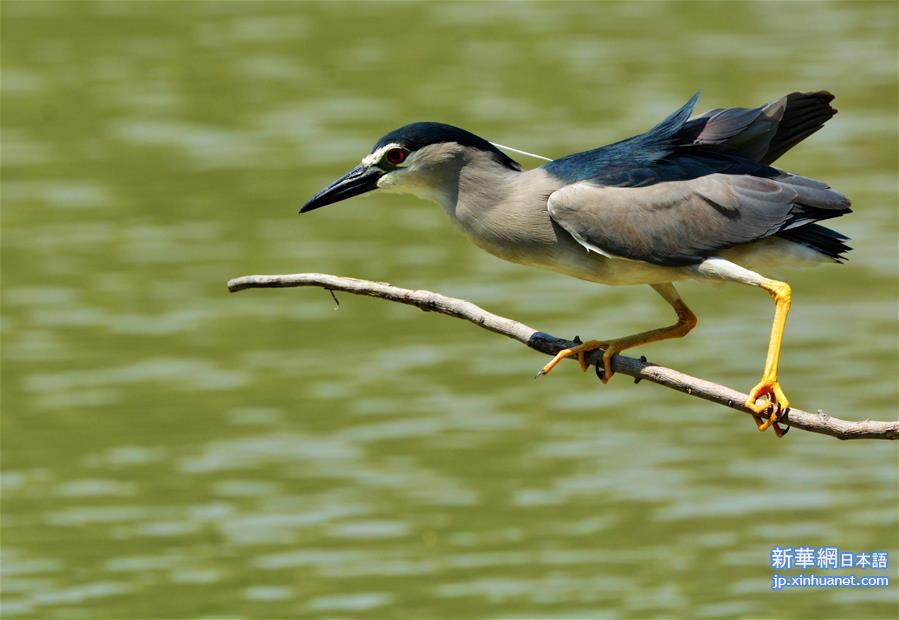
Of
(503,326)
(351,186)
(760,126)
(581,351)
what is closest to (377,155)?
(351,186)

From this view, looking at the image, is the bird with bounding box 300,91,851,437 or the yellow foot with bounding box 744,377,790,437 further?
the bird with bounding box 300,91,851,437

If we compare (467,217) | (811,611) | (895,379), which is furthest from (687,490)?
(467,217)

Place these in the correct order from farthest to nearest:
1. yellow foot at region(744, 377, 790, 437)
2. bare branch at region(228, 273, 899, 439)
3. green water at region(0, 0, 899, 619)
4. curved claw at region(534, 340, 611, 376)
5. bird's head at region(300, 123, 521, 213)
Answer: green water at region(0, 0, 899, 619), bird's head at region(300, 123, 521, 213), curved claw at region(534, 340, 611, 376), yellow foot at region(744, 377, 790, 437), bare branch at region(228, 273, 899, 439)

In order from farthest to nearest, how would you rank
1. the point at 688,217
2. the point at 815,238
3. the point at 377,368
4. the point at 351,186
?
the point at 377,368 → the point at 351,186 → the point at 815,238 → the point at 688,217

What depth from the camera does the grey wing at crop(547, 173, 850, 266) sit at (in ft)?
28.4

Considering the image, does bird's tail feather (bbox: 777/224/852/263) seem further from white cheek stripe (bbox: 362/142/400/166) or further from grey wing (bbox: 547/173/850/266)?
white cheek stripe (bbox: 362/142/400/166)

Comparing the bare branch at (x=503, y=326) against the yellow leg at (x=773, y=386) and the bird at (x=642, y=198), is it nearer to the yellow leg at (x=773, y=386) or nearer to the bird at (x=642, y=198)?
the yellow leg at (x=773, y=386)

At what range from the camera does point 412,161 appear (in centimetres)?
895

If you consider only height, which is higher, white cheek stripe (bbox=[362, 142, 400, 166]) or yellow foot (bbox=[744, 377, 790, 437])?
white cheek stripe (bbox=[362, 142, 400, 166])

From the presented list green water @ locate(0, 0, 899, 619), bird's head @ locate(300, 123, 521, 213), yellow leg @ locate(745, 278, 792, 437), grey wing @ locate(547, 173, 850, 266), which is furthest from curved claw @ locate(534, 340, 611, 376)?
green water @ locate(0, 0, 899, 619)

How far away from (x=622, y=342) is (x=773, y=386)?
926mm

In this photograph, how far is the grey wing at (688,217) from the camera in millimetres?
8656

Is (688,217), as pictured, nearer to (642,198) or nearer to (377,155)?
(642,198)

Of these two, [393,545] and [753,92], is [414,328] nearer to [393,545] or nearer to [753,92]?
[393,545]
